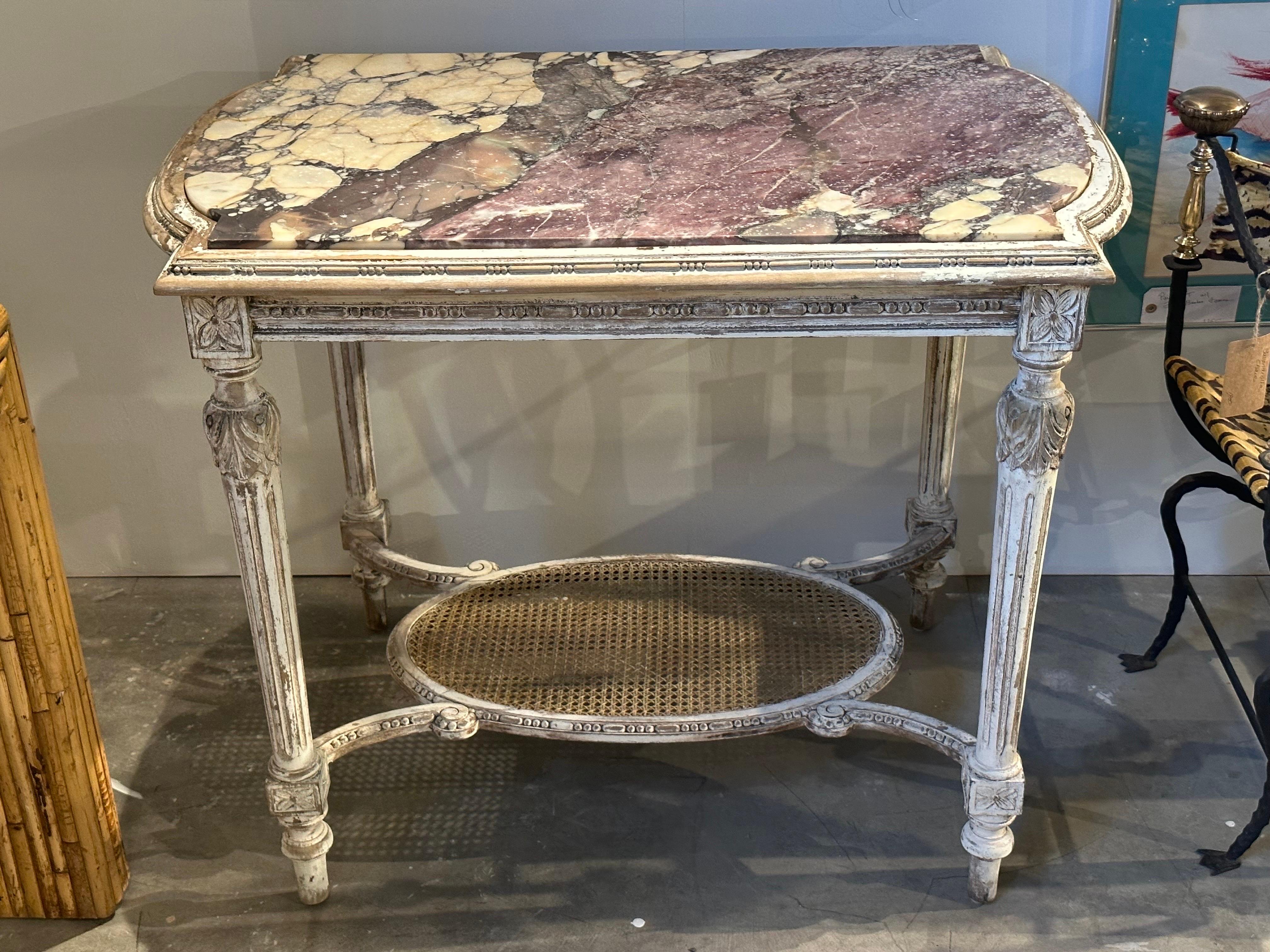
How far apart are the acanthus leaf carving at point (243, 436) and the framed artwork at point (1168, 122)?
1.54 metres

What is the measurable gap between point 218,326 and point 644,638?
0.95 metres

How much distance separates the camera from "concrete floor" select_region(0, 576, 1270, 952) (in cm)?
197

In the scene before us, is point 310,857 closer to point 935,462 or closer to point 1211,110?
point 935,462

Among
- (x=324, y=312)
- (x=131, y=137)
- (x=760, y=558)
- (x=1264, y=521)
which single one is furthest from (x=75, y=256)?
(x=1264, y=521)

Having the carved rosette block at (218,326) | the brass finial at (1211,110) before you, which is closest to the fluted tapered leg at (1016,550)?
the brass finial at (1211,110)

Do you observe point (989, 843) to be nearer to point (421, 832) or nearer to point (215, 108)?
point (421, 832)

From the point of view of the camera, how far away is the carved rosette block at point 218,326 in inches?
62.3

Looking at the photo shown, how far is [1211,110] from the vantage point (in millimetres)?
1949

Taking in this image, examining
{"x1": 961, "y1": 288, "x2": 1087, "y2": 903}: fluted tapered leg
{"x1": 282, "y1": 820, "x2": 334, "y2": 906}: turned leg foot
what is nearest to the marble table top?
{"x1": 961, "y1": 288, "x2": 1087, "y2": 903}: fluted tapered leg

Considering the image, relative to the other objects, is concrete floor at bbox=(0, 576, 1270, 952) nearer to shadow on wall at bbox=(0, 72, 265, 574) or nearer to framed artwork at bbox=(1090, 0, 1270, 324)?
shadow on wall at bbox=(0, 72, 265, 574)

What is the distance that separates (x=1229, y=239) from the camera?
7.82ft

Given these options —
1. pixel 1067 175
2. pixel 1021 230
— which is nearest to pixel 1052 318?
pixel 1021 230

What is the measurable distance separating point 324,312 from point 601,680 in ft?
2.69

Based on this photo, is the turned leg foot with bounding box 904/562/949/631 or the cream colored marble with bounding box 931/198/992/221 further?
the turned leg foot with bounding box 904/562/949/631
